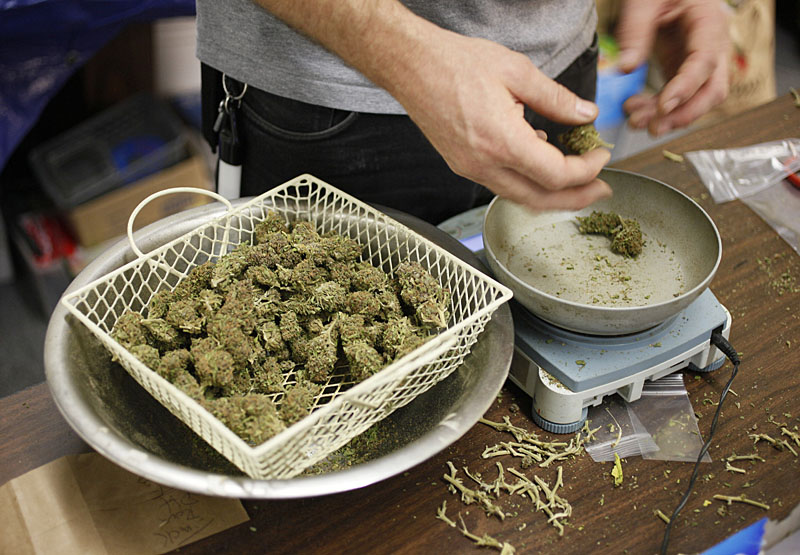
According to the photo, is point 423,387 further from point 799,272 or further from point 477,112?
point 799,272

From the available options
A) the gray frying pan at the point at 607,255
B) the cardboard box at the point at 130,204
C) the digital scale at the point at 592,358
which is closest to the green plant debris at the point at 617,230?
the gray frying pan at the point at 607,255

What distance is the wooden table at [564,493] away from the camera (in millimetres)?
845

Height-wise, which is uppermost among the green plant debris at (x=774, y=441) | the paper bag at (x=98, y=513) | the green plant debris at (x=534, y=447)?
the green plant debris at (x=774, y=441)

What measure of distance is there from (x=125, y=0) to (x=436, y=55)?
1.27 m

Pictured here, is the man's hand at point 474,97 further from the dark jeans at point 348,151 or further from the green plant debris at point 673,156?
the green plant debris at point 673,156

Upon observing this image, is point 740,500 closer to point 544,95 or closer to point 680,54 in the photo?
point 544,95

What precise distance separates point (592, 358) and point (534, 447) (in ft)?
0.51

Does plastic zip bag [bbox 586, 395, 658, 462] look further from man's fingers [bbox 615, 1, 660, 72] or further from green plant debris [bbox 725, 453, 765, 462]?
man's fingers [bbox 615, 1, 660, 72]

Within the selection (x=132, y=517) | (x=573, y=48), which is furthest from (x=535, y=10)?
(x=132, y=517)

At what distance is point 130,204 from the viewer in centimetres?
224

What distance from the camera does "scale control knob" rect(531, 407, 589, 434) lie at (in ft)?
3.18

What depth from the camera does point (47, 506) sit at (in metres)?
0.85

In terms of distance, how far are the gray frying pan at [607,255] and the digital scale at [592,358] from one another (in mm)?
36

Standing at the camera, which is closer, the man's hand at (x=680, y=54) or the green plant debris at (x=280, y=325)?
the green plant debris at (x=280, y=325)
